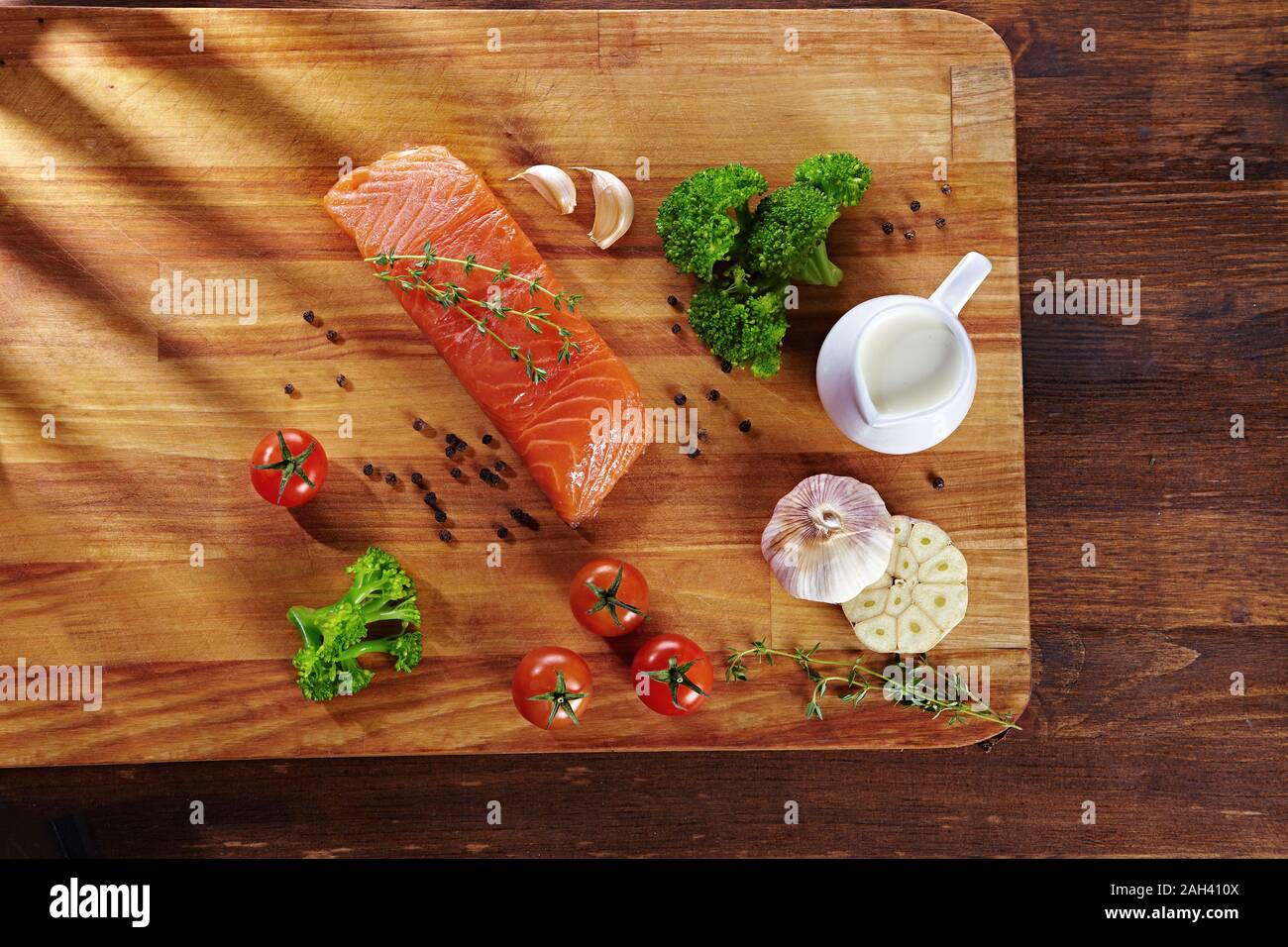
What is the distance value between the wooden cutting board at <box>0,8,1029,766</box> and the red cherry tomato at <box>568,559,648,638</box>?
0.34 feet

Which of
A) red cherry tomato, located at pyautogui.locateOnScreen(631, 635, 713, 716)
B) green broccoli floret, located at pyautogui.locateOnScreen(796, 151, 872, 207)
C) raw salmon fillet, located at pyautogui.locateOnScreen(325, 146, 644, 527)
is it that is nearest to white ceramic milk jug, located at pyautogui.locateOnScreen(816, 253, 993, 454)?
green broccoli floret, located at pyautogui.locateOnScreen(796, 151, 872, 207)

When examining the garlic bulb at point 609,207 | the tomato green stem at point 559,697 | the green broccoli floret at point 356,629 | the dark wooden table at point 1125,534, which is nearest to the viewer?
the tomato green stem at point 559,697

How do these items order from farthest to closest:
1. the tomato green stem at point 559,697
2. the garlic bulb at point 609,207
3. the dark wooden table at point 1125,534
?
A: the dark wooden table at point 1125,534
the garlic bulb at point 609,207
the tomato green stem at point 559,697

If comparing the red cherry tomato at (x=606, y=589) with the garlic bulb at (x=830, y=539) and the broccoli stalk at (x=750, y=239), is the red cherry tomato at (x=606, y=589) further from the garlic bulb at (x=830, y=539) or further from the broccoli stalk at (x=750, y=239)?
the broccoli stalk at (x=750, y=239)

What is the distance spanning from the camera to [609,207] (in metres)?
2.14

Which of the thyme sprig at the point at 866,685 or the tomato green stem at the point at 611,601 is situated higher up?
the tomato green stem at the point at 611,601

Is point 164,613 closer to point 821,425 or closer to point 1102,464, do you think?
point 821,425

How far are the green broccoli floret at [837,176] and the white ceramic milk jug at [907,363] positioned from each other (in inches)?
11.1

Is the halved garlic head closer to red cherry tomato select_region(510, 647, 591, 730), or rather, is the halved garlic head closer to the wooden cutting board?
the wooden cutting board

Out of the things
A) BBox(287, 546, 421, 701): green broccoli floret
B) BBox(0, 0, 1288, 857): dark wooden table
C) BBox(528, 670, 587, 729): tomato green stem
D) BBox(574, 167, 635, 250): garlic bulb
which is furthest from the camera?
BBox(0, 0, 1288, 857): dark wooden table

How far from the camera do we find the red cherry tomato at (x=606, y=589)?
205 cm

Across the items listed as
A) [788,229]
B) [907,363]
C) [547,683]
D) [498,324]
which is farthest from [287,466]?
[907,363]

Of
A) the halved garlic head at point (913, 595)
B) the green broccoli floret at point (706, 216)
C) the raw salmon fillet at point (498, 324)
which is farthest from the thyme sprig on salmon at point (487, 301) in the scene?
the halved garlic head at point (913, 595)

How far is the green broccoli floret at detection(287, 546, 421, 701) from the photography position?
6.54 ft
